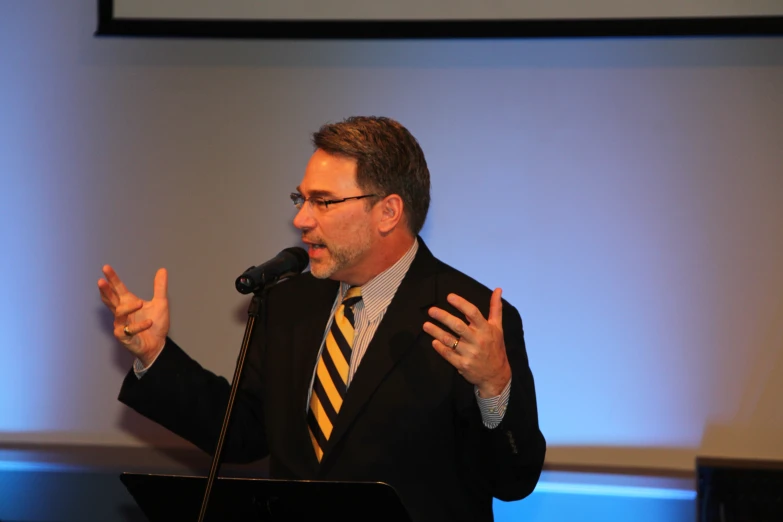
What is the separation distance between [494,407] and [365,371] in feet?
1.26

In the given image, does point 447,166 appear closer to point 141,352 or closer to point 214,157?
point 214,157

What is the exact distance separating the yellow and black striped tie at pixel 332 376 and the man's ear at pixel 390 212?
19 cm

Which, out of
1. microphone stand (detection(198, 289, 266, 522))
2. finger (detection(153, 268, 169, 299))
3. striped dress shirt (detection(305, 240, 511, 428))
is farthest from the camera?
striped dress shirt (detection(305, 240, 511, 428))

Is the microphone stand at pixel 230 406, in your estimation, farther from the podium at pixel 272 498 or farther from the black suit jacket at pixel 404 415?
the black suit jacket at pixel 404 415

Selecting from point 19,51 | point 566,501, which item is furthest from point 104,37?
point 566,501

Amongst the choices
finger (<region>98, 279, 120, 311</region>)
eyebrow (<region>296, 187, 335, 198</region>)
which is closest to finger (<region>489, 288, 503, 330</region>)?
eyebrow (<region>296, 187, 335, 198</region>)

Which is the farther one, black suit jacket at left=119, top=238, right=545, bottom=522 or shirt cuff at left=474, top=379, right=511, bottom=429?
black suit jacket at left=119, top=238, right=545, bottom=522

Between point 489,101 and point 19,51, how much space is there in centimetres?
169

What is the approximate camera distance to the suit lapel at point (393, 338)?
2170 millimetres

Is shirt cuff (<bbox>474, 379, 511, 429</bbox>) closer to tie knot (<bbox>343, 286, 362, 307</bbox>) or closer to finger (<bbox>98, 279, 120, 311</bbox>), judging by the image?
tie knot (<bbox>343, 286, 362, 307</bbox>)

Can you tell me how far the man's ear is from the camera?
2363 millimetres

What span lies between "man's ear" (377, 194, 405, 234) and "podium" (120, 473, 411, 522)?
0.86 metres

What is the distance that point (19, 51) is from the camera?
3.17 m

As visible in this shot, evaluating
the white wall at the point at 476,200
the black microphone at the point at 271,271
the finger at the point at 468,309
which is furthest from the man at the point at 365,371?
the white wall at the point at 476,200
